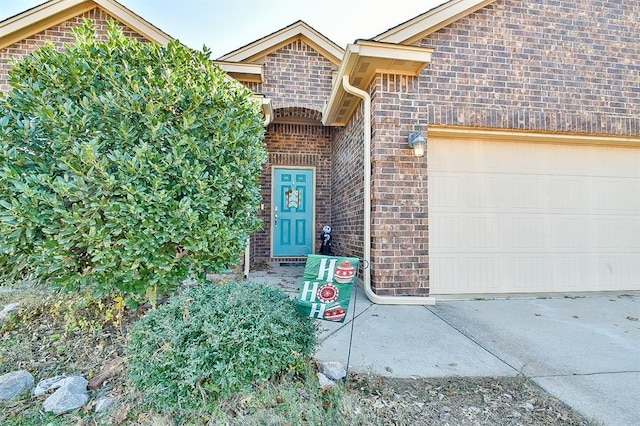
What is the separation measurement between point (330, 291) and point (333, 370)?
51 cm

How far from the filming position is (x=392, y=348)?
262 cm

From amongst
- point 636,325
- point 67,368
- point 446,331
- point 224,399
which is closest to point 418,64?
point 446,331

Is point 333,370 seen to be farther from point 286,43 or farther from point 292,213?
point 286,43

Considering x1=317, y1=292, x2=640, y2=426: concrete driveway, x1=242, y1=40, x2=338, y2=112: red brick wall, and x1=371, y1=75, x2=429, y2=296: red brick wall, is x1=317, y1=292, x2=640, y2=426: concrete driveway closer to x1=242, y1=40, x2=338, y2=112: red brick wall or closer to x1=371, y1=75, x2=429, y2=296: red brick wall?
x1=371, y1=75, x2=429, y2=296: red brick wall

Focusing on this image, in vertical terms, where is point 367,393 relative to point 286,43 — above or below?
below

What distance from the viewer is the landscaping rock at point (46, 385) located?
1.96m

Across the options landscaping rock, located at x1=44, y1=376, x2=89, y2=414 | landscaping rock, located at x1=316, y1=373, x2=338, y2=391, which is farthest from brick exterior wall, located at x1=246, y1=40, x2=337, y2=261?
landscaping rock, located at x1=316, y1=373, x2=338, y2=391

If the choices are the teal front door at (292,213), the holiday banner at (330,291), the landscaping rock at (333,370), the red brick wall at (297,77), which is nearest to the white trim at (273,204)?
the teal front door at (292,213)

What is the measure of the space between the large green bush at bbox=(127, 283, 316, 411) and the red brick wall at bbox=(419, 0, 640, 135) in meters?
3.30

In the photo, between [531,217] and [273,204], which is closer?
[531,217]

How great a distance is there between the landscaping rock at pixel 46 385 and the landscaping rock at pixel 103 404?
368mm

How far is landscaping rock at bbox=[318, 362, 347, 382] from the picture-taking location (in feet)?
6.76

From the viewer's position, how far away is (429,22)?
4055 mm

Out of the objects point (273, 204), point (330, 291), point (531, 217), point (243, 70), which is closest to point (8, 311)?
point (330, 291)
